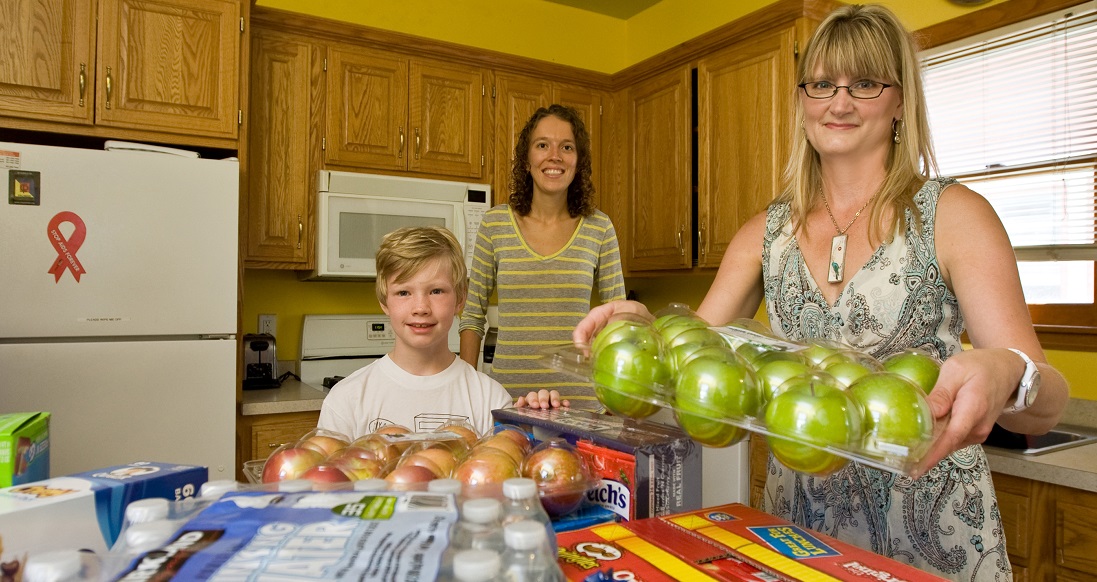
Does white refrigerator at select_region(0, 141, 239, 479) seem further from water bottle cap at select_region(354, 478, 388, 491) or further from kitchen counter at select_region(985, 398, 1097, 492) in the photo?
kitchen counter at select_region(985, 398, 1097, 492)

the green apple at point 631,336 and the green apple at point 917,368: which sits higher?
the green apple at point 631,336

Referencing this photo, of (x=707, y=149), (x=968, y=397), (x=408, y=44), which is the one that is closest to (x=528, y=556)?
(x=968, y=397)

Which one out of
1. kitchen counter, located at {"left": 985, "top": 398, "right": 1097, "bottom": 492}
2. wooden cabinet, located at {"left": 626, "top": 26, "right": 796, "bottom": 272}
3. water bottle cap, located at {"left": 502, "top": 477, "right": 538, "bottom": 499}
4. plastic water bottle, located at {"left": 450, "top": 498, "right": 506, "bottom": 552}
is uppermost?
wooden cabinet, located at {"left": 626, "top": 26, "right": 796, "bottom": 272}

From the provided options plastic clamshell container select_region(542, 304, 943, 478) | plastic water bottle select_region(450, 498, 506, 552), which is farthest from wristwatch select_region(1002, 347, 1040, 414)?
plastic water bottle select_region(450, 498, 506, 552)

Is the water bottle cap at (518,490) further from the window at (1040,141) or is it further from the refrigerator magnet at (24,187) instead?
the window at (1040,141)

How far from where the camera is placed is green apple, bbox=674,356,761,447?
1.96 ft

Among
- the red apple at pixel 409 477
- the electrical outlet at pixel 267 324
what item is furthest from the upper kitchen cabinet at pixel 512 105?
the red apple at pixel 409 477

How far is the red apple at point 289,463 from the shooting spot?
68cm

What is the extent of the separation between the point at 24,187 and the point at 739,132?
2532 millimetres

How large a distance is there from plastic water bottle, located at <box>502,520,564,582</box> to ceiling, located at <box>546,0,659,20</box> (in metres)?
3.72

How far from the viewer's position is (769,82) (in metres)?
2.81

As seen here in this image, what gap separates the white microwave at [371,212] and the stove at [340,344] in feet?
0.74

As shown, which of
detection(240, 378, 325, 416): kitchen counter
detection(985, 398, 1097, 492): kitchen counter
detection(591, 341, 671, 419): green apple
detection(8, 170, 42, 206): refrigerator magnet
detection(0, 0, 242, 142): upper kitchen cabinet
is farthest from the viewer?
detection(240, 378, 325, 416): kitchen counter

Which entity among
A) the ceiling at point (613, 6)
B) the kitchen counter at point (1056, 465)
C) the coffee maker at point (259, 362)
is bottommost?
the kitchen counter at point (1056, 465)
